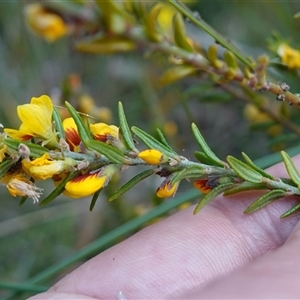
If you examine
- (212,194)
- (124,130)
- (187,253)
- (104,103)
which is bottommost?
(187,253)

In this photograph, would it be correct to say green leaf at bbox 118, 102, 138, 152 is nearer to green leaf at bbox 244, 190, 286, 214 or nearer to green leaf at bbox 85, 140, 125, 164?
green leaf at bbox 85, 140, 125, 164

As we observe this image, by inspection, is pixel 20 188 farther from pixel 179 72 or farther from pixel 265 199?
pixel 179 72

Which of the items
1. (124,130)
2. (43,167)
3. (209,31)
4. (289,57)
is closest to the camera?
(43,167)

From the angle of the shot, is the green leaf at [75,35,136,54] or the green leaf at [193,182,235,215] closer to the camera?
the green leaf at [193,182,235,215]

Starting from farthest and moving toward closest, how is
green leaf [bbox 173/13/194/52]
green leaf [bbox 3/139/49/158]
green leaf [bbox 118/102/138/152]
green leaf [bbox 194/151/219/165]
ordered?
green leaf [bbox 173/13/194/52]
green leaf [bbox 194/151/219/165]
green leaf [bbox 118/102/138/152]
green leaf [bbox 3/139/49/158]

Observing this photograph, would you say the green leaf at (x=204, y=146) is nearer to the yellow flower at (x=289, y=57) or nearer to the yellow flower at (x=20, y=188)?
the yellow flower at (x=20, y=188)

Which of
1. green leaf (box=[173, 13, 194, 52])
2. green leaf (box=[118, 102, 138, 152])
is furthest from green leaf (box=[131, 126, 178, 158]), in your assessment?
green leaf (box=[173, 13, 194, 52])

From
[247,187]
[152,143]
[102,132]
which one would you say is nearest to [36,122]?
[102,132]
